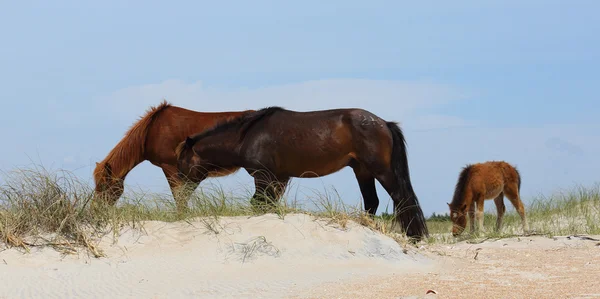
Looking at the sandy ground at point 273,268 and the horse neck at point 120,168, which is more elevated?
the horse neck at point 120,168

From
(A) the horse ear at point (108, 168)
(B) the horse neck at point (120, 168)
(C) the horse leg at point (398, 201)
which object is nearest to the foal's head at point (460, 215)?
(C) the horse leg at point (398, 201)

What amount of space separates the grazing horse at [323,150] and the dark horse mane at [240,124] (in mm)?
15

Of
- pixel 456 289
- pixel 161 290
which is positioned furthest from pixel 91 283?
pixel 456 289

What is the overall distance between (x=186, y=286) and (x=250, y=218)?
175 cm

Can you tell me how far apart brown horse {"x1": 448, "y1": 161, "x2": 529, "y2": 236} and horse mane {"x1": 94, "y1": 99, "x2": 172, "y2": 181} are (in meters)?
5.68

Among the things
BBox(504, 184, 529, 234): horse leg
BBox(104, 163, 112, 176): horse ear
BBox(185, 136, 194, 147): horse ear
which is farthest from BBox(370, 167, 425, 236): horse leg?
BBox(104, 163, 112, 176): horse ear

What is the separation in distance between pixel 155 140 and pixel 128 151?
0.54 meters

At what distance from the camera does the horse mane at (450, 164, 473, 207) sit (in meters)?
14.8

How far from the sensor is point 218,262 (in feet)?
27.9

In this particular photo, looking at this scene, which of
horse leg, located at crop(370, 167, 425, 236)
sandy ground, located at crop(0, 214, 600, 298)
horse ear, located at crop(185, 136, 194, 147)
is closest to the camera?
sandy ground, located at crop(0, 214, 600, 298)

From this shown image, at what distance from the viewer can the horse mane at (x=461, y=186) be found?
14.8 meters

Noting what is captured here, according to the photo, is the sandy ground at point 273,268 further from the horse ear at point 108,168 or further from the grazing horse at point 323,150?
the horse ear at point 108,168

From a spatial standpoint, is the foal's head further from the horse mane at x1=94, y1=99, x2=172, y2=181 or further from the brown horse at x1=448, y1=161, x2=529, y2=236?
the horse mane at x1=94, y1=99, x2=172, y2=181

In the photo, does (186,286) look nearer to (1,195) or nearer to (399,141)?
(1,195)
